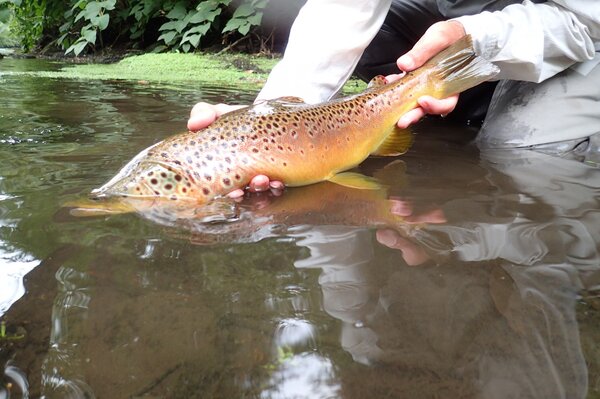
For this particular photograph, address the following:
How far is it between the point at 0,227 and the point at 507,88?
7.90ft

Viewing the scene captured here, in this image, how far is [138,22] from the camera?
34.6 feet

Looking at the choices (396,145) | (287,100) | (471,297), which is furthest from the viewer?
(396,145)

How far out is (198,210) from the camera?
1569 mm

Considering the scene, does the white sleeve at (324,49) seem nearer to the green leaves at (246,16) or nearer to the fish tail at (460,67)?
the fish tail at (460,67)

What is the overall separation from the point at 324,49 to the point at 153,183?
47.4 inches

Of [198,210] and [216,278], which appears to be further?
[198,210]

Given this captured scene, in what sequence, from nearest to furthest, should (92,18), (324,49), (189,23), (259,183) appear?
(259,183), (324,49), (189,23), (92,18)

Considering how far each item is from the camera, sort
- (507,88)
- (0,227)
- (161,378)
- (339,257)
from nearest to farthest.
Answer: (161,378), (339,257), (0,227), (507,88)

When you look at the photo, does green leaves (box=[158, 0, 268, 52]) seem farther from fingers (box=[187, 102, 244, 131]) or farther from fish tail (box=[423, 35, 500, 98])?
fingers (box=[187, 102, 244, 131])

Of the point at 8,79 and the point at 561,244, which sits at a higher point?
the point at 561,244

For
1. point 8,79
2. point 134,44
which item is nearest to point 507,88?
point 8,79

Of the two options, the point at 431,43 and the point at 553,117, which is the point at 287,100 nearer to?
the point at 431,43

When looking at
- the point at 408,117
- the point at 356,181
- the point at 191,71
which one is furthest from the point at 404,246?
the point at 191,71

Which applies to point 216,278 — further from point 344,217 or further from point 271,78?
point 271,78
